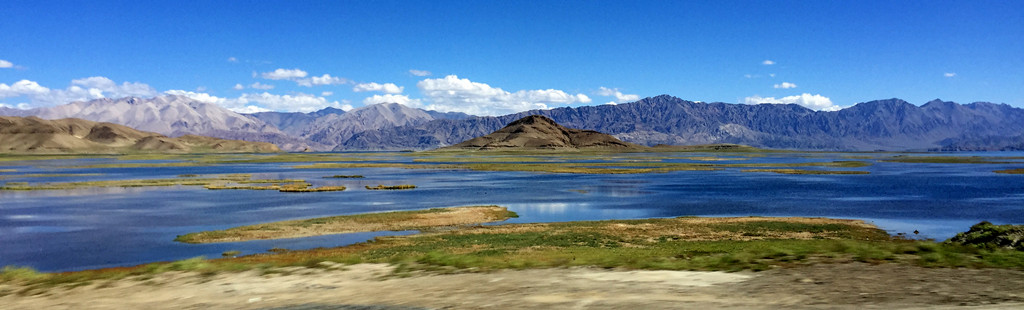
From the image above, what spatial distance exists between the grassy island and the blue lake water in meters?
2.13

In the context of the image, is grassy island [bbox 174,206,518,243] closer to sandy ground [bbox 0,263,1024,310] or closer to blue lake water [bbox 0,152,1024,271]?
blue lake water [bbox 0,152,1024,271]

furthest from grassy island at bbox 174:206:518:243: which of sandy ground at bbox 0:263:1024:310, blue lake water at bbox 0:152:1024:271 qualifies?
sandy ground at bbox 0:263:1024:310

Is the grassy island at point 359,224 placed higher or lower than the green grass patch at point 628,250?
lower

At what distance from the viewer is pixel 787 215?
53.8m

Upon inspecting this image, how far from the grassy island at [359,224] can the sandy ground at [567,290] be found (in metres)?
23.8

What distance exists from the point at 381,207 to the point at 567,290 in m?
48.1

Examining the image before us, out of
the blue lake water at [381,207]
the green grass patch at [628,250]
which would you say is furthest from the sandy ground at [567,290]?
the blue lake water at [381,207]

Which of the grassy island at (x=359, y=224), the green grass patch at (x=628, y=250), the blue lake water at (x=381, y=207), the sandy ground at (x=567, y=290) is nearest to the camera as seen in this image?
the sandy ground at (x=567, y=290)

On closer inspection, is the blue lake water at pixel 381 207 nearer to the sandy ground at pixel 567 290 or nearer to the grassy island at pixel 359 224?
the grassy island at pixel 359 224

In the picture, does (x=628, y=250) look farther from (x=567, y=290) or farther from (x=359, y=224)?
(x=359, y=224)

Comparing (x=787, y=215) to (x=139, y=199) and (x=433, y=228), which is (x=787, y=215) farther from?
(x=139, y=199)

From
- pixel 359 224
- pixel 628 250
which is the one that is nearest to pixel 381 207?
pixel 359 224

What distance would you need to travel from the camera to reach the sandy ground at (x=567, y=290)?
13523 mm

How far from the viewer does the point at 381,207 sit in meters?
61.6
